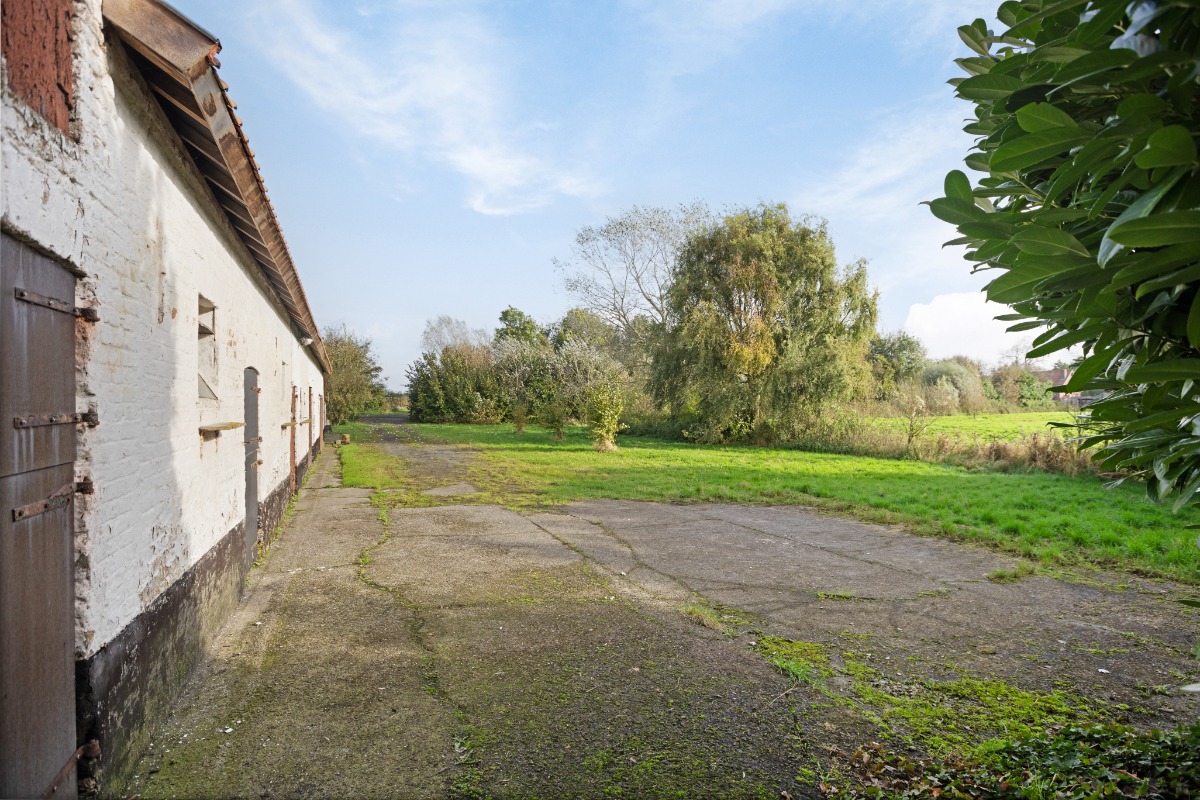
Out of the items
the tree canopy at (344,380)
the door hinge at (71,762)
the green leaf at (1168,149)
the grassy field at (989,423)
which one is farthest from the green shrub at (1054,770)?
the tree canopy at (344,380)

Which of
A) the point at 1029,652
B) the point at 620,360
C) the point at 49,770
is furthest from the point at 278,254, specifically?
the point at 620,360

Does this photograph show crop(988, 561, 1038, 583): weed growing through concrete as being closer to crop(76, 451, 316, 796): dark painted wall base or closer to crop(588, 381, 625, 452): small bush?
crop(76, 451, 316, 796): dark painted wall base

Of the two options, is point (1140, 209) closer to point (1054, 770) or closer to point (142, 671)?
point (1054, 770)

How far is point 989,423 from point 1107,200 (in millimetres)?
27776

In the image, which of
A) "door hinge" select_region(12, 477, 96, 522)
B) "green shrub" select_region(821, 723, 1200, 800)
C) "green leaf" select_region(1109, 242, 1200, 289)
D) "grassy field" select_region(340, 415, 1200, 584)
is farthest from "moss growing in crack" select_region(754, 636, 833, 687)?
"grassy field" select_region(340, 415, 1200, 584)

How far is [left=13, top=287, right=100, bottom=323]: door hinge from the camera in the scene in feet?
6.81

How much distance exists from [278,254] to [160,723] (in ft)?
14.1

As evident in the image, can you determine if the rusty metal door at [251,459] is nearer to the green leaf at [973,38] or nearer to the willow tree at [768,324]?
the green leaf at [973,38]

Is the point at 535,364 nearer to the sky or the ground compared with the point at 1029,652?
nearer to the sky

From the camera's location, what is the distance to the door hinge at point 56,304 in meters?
2.07

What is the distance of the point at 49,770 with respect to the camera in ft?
7.11

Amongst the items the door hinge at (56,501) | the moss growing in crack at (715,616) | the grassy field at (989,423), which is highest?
the door hinge at (56,501)

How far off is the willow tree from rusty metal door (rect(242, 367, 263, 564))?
1671 centimetres

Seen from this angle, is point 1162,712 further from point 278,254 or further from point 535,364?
point 535,364
